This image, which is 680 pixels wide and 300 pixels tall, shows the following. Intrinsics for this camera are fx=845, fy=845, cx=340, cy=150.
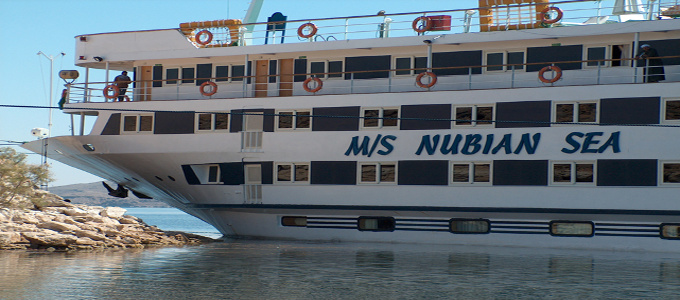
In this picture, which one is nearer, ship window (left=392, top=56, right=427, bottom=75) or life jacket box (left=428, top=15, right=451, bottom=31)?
life jacket box (left=428, top=15, right=451, bottom=31)

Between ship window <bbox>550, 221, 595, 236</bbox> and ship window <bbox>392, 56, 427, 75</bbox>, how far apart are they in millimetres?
6059

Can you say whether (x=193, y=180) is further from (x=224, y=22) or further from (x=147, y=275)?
(x=147, y=275)

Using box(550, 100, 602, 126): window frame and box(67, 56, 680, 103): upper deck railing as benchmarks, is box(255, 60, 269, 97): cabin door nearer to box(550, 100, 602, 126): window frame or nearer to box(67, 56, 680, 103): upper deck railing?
box(67, 56, 680, 103): upper deck railing

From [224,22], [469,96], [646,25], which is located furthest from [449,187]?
[224,22]

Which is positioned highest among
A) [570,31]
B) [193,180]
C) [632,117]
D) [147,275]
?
[570,31]

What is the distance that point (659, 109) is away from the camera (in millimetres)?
22125

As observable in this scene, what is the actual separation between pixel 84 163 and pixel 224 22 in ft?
21.6

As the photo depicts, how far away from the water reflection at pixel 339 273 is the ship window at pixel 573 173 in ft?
6.48

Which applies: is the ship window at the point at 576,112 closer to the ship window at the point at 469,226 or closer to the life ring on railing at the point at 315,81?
the ship window at the point at 469,226

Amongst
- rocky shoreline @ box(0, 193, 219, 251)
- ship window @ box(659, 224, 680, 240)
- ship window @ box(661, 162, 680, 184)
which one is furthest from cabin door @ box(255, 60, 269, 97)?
ship window @ box(659, 224, 680, 240)

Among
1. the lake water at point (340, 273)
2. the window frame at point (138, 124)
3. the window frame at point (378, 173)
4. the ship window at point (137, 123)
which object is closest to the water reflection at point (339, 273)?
the lake water at point (340, 273)

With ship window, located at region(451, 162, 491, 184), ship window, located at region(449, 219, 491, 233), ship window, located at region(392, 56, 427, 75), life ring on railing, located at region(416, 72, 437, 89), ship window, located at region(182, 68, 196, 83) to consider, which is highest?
ship window, located at region(392, 56, 427, 75)

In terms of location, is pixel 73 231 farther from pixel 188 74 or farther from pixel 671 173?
pixel 671 173

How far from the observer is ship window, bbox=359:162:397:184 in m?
24.4
